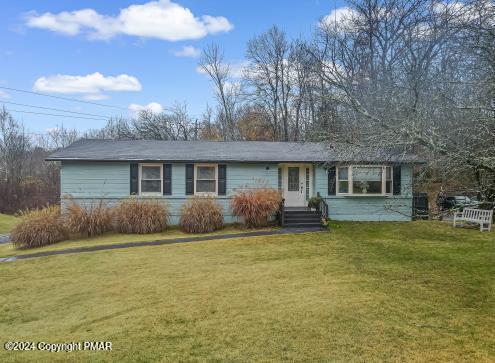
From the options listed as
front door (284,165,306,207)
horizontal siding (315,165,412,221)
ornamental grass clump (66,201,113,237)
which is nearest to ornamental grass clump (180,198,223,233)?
ornamental grass clump (66,201,113,237)

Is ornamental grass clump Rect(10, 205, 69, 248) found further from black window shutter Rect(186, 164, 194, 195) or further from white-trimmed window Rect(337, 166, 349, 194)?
white-trimmed window Rect(337, 166, 349, 194)

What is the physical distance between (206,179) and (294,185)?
3819 millimetres

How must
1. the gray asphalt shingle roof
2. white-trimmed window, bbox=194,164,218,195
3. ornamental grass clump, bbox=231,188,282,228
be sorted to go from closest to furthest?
ornamental grass clump, bbox=231,188,282,228, the gray asphalt shingle roof, white-trimmed window, bbox=194,164,218,195

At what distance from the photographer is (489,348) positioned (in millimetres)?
3896

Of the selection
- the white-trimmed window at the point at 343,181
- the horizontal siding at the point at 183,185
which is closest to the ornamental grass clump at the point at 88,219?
the horizontal siding at the point at 183,185

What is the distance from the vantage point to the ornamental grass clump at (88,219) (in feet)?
39.1

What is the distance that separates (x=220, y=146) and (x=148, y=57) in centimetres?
1097

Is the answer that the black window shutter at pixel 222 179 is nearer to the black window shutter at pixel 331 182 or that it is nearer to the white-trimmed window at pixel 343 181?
the black window shutter at pixel 331 182

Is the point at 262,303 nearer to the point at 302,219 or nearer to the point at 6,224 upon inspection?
the point at 302,219

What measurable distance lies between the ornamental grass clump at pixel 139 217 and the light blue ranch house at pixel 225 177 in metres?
0.98

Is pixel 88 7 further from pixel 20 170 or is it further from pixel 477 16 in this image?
pixel 20 170

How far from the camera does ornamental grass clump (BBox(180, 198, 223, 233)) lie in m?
12.4

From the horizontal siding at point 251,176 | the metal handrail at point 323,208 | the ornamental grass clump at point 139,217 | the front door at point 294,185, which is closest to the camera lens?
the ornamental grass clump at point 139,217

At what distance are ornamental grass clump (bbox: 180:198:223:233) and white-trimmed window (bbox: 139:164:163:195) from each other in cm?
158
